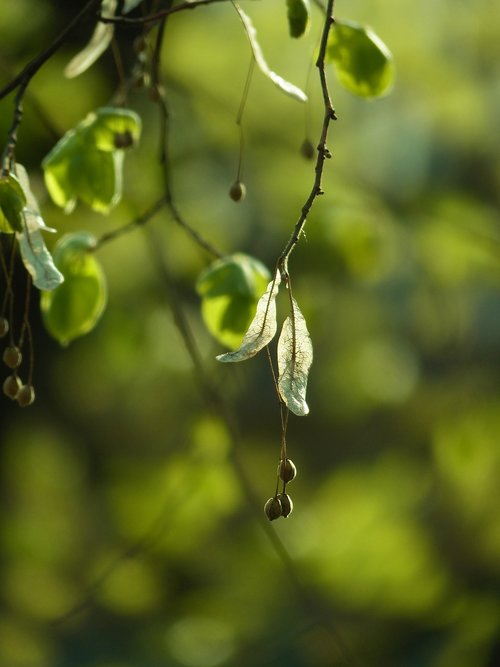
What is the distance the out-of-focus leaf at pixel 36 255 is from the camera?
54cm


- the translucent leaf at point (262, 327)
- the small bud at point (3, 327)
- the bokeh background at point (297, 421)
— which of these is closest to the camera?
the translucent leaf at point (262, 327)

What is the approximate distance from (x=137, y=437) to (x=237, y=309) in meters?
2.06

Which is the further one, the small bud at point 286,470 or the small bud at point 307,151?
A: the small bud at point 307,151

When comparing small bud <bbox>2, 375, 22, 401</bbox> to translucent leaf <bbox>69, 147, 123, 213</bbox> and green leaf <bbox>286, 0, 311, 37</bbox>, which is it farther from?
green leaf <bbox>286, 0, 311, 37</bbox>

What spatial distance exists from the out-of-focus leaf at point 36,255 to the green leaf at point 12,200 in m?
0.03

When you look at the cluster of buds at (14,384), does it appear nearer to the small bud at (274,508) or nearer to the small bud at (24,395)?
the small bud at (24,395)

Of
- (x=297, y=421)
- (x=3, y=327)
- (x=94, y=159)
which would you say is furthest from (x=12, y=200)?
(x=297, y=421)

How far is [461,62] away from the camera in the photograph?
2545 millimetres

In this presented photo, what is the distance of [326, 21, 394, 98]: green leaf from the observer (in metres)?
0.75

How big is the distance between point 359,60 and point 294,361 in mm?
348

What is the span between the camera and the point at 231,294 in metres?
0.81

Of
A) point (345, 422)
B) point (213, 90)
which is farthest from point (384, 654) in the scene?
point (213, 90)

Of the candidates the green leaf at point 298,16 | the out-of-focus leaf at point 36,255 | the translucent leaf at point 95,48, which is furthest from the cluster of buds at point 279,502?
the translucent leaf at point 95,48

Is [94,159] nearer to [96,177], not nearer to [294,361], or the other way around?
[96,177]
